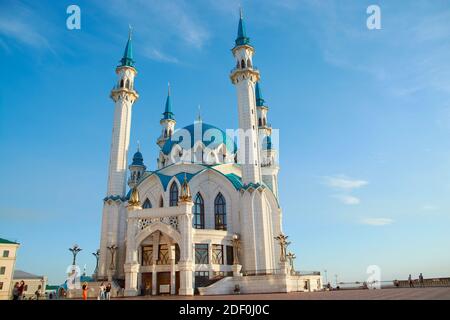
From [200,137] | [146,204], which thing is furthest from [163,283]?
[200,137]

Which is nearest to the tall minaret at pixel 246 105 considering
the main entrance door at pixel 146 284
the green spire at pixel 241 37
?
the green spire at pixel 241 37

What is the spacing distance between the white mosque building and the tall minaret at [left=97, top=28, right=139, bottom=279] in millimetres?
111

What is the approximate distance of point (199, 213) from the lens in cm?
3741

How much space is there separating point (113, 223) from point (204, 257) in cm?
1184

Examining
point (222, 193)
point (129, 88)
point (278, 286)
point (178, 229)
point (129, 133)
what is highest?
point (129, 88)

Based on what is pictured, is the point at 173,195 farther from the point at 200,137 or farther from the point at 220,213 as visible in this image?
the point at 200,137

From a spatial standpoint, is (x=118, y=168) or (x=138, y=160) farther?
(x=138, y=160)

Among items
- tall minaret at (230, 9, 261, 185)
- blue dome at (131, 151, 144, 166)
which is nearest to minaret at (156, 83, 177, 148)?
blue dome at (131, 151, 144, 166)

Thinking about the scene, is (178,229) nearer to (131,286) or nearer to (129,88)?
(131,286)

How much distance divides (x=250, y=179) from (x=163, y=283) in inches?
523
